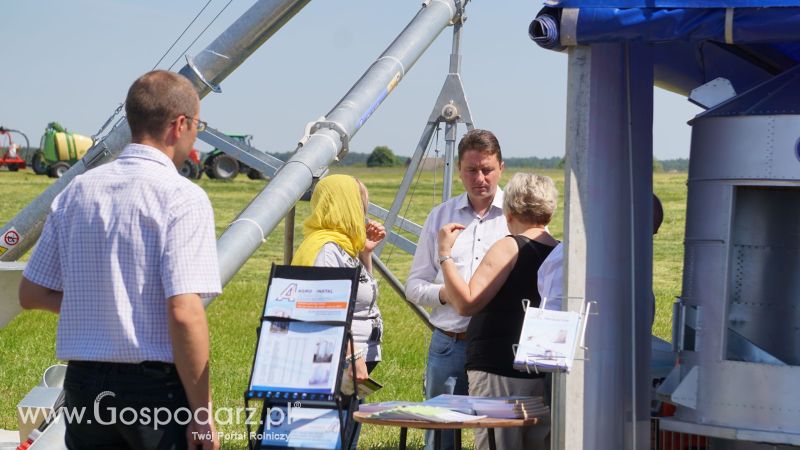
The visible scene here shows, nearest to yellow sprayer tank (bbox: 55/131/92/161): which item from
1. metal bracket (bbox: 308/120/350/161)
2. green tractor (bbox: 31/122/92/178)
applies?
green tractor (bbox: 31/122/92/178)

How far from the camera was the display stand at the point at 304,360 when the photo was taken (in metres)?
4.50

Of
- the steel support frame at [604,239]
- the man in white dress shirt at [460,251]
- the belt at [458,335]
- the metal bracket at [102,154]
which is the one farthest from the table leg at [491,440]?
the metal bracket at [102,154]

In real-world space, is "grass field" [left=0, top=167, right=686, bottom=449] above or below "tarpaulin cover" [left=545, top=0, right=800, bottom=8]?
below

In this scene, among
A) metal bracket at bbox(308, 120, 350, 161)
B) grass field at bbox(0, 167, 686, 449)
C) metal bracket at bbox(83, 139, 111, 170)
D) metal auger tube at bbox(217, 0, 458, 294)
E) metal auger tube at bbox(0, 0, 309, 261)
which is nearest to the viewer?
metal auger tube at bbox(217, 0, 458, 294)

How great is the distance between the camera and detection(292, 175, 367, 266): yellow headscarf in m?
5.07

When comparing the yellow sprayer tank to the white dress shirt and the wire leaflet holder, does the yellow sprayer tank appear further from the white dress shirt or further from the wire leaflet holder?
the wire leaflet holder

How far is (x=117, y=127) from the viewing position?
7.48 metres

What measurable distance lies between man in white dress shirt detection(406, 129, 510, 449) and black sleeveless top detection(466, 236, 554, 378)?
53cm

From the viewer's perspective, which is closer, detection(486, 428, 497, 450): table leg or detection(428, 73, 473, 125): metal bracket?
detection(486, 428, 497, 450): table leg

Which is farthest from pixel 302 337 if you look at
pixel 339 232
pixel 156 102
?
pixel 156 102

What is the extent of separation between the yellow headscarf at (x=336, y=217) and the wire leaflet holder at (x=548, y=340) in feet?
3.16

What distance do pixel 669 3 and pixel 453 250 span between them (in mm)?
1868

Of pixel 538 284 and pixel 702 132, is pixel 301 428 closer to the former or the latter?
pixel 538 284

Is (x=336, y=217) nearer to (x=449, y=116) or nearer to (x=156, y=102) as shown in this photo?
(x=156, y=102)
